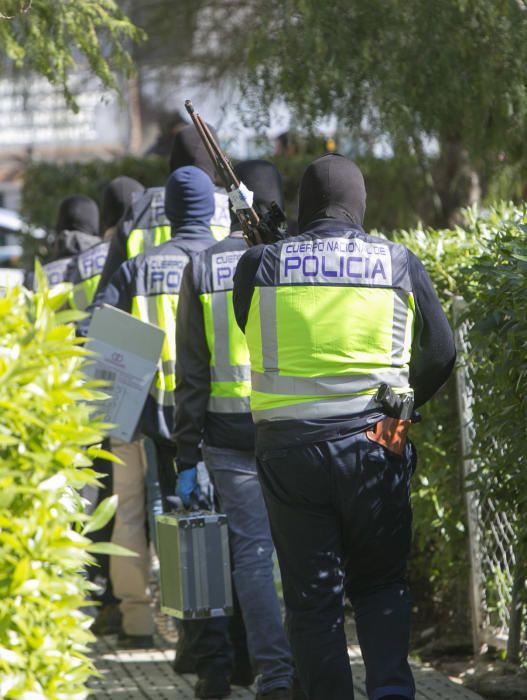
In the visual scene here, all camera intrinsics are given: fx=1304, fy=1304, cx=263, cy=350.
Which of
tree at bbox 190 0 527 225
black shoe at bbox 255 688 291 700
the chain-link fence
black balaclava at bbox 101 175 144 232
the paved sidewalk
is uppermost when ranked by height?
tree at bbox 190 0 527 225

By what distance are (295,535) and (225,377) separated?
1152mm

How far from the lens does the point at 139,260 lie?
5.90 metres

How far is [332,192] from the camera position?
4367mm

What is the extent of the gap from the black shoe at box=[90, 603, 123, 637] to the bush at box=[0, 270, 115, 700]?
4.00 m

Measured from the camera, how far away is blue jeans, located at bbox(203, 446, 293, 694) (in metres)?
5.05

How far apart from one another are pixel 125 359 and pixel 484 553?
1777 mm

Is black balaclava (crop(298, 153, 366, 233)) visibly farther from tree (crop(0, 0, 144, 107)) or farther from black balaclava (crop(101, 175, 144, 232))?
black balaclava (crop(101, 175, 144, 232))

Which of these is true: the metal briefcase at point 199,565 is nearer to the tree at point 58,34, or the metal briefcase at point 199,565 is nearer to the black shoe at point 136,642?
the black shoe at point 136,642

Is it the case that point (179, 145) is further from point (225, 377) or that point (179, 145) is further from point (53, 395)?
point (53, 395)

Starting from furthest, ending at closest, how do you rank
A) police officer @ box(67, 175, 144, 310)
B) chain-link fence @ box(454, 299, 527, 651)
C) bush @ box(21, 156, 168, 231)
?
bush @ box(21, 156, 168, 231) → police officer @ box(67, 175, 144, 310) → chain-link fence @ box(454, 299, 527, 651)

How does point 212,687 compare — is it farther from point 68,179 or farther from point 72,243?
point 68,179

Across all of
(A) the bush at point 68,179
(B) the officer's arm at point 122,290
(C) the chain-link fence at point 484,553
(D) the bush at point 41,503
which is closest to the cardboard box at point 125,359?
(B) the officer's arm at point 122,290

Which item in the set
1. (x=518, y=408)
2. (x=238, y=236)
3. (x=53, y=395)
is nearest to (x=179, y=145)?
(x=238, y=236)

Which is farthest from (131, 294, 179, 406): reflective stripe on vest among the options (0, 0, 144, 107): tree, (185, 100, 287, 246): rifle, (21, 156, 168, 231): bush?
(21, 156, 168, 231): bush
